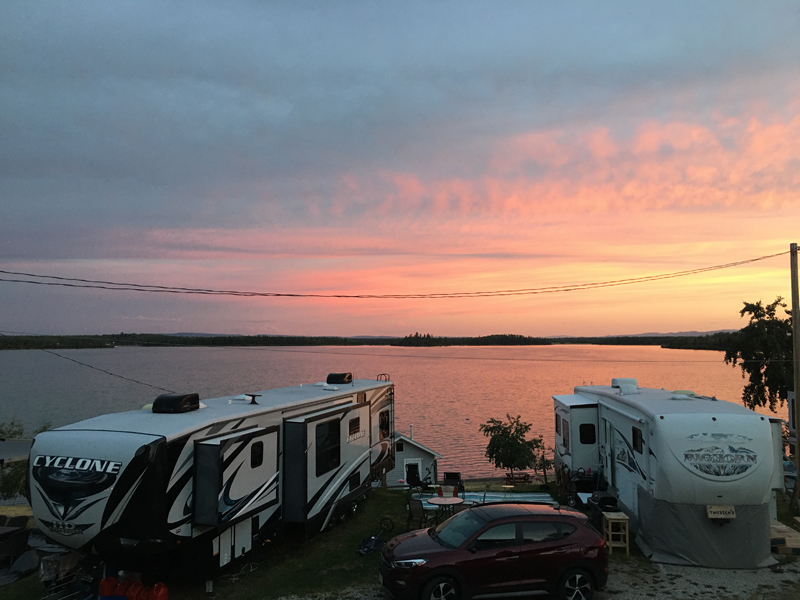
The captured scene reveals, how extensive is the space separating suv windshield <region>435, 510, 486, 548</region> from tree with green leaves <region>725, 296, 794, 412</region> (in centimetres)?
2231

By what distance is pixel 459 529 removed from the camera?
8.95 meters

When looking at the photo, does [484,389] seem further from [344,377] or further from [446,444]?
[344,377]

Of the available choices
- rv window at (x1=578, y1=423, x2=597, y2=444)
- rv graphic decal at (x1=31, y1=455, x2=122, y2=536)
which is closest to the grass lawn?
rv graphic decal at (x1=31, y1=455, x2=122, y2=536)

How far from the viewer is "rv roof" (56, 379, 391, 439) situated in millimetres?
8594

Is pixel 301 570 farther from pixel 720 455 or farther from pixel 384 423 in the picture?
pixel 720 455

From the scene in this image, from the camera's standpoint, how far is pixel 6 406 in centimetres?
5603

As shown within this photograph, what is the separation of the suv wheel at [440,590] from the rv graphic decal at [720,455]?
5.23 metres

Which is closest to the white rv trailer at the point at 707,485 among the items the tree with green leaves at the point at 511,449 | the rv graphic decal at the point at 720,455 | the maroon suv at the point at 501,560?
the rv graphic decal at the point at 720,455

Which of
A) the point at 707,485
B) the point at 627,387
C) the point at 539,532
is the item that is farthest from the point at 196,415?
the point at 627,387

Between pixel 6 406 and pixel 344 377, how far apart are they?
187ft

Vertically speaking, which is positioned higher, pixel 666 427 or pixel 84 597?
pixel 666 427

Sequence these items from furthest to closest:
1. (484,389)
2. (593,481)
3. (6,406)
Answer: (484,389) < (6,406) < (593,481)

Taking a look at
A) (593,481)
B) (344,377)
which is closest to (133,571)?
(344,377)

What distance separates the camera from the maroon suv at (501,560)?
27.1 ft
